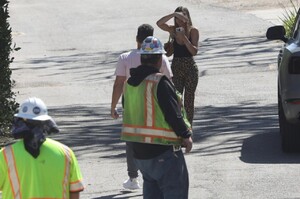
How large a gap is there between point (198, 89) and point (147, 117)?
10804 millimetres

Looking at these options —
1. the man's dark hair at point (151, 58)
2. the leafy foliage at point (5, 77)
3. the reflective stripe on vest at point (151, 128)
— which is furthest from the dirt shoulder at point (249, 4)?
the reflective stripe on vest at point (151, 128)

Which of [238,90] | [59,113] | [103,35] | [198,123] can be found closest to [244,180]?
[198,123]

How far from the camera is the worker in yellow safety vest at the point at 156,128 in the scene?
27.3 feet

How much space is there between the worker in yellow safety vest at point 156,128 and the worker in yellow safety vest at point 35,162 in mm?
1927

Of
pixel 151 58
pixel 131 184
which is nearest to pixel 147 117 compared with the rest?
pixel 151 58

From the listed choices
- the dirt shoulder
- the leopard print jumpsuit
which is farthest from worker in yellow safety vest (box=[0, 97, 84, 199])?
the dirt shoulder

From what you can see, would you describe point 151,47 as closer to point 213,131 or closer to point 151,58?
point 151,58

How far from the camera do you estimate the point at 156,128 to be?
8.41 m

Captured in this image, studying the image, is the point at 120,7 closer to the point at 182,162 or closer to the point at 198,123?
the point at 198,123

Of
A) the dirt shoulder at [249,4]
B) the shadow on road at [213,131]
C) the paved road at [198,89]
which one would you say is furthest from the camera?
the dirt shoulder at [249,4]

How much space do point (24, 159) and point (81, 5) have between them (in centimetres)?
3300

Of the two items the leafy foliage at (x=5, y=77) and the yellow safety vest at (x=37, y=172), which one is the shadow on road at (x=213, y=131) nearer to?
the leafy foliage at (x=5, y=77)

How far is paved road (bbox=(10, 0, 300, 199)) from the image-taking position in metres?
11.7

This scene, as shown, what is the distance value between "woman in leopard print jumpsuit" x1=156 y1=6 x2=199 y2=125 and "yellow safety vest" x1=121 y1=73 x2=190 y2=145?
13.8 ft
